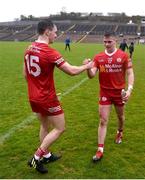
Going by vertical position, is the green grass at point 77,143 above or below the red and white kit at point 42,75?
below

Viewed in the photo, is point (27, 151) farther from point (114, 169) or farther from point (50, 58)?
point (50, 58)

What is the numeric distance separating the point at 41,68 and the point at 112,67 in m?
1.55

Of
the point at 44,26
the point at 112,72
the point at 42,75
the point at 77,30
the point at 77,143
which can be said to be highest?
the point at 44,26

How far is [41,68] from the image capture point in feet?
18.4

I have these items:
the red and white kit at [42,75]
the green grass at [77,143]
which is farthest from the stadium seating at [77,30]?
the red and white kit at [42,75]

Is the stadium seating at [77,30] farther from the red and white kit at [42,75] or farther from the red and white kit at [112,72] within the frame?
the red and white kit at [42,75]

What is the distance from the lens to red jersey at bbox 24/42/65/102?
5520mm

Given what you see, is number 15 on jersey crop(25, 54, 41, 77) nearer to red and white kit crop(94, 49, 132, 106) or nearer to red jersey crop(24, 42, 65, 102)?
red jersey crop(24, 42, 65, 102)

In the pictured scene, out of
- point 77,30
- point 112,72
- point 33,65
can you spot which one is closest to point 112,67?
point 112,72

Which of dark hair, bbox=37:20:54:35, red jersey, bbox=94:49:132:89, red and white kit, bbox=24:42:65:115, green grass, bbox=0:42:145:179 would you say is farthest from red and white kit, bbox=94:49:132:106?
dark hair, bbox=37:20:54:35

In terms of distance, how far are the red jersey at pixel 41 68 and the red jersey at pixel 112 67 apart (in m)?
1.30

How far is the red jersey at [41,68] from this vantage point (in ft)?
18.1

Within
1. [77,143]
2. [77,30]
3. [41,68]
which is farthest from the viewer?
[77,30]

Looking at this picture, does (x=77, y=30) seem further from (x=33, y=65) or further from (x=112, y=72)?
(x=33, y=65)
